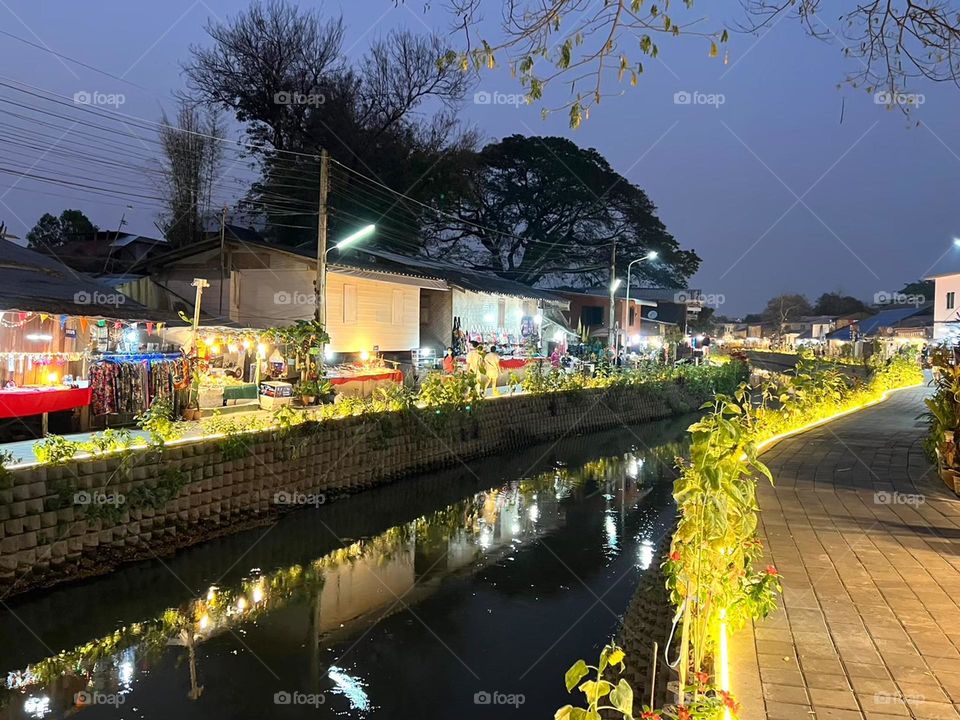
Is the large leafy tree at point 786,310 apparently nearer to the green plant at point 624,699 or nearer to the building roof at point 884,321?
the building roof at point 884,321

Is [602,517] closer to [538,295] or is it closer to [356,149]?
[538,295]

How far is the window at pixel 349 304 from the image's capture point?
2112cm

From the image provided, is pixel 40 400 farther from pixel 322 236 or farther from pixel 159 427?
pixel 322 236

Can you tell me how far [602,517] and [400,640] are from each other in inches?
262

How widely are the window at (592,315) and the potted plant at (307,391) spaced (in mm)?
30013

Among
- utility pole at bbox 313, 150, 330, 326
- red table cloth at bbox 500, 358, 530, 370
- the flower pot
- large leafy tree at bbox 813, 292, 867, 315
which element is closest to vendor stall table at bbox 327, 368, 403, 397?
utility pole at bbox 313, 150, 330, 326

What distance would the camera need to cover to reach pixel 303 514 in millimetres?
13727

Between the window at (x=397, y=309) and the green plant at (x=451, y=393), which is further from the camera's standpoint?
the window at (x=397, y=309)

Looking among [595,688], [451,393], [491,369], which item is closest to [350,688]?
[595,688]

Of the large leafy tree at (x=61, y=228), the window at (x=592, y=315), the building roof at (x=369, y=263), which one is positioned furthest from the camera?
the window at (x=592, y=315)

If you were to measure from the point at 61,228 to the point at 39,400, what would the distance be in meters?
29.0

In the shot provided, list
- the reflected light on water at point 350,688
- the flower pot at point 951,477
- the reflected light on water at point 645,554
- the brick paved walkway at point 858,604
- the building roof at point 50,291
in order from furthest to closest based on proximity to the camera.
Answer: the building roof at point 50,291
the reflected light on water at point 645,554
the flower pot at point 951,477
the reflected light on water at point 350,688
the brick paved walkway at point 858,604

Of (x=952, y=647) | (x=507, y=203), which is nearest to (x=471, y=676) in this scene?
(x=952, y=647)

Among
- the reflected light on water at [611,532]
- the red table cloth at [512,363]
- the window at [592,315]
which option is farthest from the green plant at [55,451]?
the window at [592,315]
